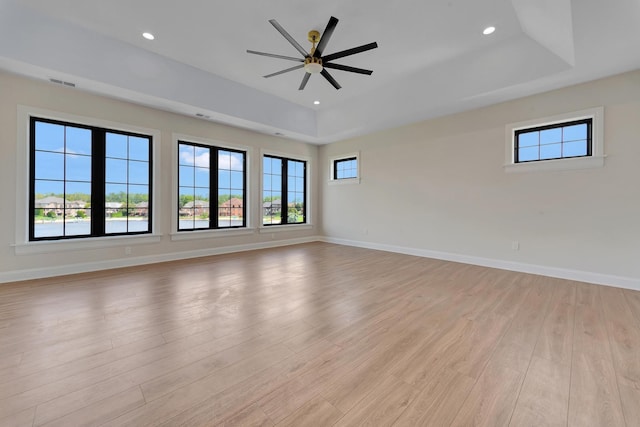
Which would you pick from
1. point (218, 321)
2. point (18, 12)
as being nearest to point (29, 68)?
point (18, 12)

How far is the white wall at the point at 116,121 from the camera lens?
3631mm

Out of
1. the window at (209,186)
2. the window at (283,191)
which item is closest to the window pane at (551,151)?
the window at (283,191)

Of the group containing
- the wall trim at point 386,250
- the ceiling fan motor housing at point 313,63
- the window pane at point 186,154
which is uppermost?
the ceiling fan motor housing at point 313,63

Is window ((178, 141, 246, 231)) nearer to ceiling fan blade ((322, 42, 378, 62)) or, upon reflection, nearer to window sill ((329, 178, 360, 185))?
window sill ((329, 178, 360, 185))

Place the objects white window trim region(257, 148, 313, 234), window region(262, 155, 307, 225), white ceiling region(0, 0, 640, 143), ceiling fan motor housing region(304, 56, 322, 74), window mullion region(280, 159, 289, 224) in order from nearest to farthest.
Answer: white ceiling region(0, 0, 640, 143) < ceiling fan motor housing region(304, 56, 322, 74) < white window trim region(257, 148, 313, 234) < window region(262, 155, 307, 225) < window mullion region(280, 159, 289, 224)

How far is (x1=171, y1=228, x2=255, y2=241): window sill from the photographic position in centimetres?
520

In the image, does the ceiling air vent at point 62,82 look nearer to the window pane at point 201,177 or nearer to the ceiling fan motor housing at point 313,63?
the window pane at point 201,177

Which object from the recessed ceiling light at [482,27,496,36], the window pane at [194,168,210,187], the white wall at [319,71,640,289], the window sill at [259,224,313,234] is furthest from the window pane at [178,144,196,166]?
the recessed ceiling light at [482,27,496,36]

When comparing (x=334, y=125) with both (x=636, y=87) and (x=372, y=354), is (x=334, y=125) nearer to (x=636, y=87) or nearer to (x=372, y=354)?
(x=636, y=87)

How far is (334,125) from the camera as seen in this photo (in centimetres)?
636

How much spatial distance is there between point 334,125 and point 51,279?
5763 mm

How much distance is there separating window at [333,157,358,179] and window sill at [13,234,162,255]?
180 inches

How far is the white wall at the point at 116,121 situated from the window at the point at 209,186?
0.81 feet

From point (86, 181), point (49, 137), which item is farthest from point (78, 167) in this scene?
point (49, 137)
